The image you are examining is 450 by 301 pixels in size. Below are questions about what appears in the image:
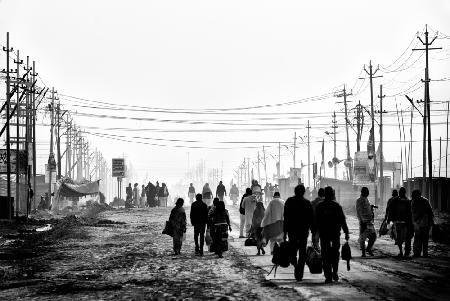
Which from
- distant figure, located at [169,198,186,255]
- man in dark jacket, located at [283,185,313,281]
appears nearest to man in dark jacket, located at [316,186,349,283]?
man in dark jacket, located at [283,185,313,281]

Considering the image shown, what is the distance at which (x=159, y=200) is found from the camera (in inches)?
2933

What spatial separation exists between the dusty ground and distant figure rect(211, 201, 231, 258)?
0.34 meters

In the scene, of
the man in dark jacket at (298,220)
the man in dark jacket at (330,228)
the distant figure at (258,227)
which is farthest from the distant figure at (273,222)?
the man in dark jacket at (330,228)

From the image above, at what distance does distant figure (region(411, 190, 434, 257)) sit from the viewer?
2175 centimetres

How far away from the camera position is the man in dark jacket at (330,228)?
15.3 m

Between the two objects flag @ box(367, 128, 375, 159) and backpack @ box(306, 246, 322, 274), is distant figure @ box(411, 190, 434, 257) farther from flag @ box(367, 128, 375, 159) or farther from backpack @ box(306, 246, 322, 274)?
flag @ box(367, 128, 375, 159)

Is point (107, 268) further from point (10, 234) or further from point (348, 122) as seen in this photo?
point (348, 122)

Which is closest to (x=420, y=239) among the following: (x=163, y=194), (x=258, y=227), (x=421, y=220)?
(x=421, y=220)

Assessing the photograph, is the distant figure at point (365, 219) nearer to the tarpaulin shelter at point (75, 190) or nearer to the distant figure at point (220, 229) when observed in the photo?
the distant figure at point (220, 229)

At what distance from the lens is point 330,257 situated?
50.1 feet

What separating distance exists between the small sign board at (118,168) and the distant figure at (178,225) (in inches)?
1562

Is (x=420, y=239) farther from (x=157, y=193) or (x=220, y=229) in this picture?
(x=157, y=193)

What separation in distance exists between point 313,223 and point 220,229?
755 centimetres

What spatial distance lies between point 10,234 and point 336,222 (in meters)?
23.3
